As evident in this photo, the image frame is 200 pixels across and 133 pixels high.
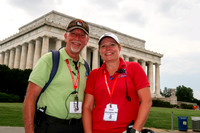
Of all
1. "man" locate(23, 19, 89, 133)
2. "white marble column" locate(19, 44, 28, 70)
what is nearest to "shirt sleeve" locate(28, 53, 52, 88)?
"man" locate(23, 19, 89, 133)

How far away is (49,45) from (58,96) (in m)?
53.9

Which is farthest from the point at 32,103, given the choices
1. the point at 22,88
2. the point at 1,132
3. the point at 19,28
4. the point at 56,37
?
the point at 19,28

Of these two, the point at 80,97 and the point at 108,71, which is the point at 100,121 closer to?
the point at 80,97

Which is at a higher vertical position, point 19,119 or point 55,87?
point 55,87

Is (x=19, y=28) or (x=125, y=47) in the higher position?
(x=19, y=28)

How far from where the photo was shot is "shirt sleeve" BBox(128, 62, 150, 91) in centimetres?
407

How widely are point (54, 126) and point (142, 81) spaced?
2.11 m

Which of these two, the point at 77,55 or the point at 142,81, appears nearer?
the point at 142,81

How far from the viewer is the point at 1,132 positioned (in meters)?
9.11

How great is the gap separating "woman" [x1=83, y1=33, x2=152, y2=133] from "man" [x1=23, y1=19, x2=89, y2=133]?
290mm

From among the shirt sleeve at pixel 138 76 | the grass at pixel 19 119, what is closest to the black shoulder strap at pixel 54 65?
the shirt sleeve at pixel 138 76

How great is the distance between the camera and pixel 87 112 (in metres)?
4.43

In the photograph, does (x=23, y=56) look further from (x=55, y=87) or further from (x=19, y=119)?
(x=55, y=87)

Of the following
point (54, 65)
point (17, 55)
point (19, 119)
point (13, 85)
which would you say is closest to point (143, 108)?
point (54, 65)
